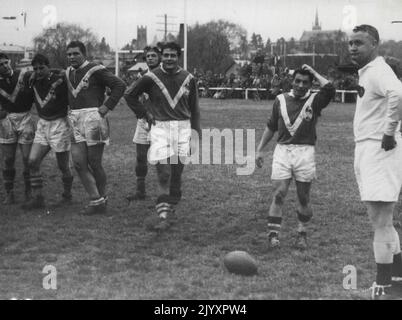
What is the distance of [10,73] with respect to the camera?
29.1ft

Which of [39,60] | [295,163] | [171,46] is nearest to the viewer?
[295,163]

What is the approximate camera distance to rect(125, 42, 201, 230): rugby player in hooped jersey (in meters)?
7.84

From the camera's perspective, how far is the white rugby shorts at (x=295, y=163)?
22.4 feet

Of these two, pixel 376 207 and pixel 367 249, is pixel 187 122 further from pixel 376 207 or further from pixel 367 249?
pixel 376 207

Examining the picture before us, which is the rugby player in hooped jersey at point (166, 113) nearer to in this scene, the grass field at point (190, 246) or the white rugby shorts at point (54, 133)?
the grass field at point (190, 246)

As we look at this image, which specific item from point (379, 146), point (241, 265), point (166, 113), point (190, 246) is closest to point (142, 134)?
point (166, 113)

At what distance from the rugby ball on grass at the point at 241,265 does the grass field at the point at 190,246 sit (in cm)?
7

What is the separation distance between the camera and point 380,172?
5.19 m

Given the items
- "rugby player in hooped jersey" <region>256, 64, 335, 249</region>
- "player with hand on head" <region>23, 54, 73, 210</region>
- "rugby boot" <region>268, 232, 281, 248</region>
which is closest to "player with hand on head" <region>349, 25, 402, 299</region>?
"rugby player in hooped jersey" <region>256, 64, 335, 249</region>

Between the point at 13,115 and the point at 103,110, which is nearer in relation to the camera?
the point at 103,110

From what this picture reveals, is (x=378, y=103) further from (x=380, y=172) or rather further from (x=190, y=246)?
(x=190, y=246)

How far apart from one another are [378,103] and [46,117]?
494 centimetres

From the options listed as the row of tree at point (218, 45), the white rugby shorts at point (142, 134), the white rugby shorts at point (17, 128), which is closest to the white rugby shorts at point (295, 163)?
the white rugby shorts at point (142, 134)

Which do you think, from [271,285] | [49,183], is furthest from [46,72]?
[271,285]
